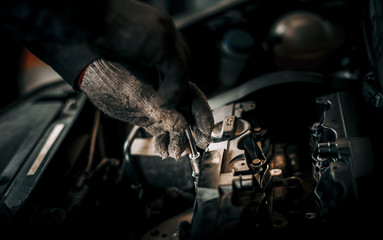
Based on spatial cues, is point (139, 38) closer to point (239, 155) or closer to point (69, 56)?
point (69, 56)

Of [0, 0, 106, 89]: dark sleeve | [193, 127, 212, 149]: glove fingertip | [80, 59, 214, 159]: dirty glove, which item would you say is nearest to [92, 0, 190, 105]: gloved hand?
[0, 0, 106, 89]: dark sleeve

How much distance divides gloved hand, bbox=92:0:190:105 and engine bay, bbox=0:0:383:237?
475mm

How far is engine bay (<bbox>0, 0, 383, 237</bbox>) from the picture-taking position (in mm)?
1014

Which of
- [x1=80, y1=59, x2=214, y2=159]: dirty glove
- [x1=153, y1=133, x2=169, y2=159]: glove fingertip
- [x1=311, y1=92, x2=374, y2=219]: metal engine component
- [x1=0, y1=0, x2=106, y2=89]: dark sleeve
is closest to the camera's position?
[x1=0, y1=0, x2=106, y2=89]: dark sleeve

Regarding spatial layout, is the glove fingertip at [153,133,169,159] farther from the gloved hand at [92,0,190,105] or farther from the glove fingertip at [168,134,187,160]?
the gloved hand at [92,0,190,105]

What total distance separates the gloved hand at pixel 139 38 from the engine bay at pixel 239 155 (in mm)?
475

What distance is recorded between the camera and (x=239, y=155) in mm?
1207

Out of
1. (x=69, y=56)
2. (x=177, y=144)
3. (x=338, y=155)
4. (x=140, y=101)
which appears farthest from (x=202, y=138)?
(x=69, y=56)

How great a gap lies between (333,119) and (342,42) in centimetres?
120

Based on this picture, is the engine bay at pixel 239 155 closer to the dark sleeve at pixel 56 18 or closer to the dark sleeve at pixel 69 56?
the dark sleeve at pixel 69 56

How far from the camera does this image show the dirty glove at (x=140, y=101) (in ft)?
3.88

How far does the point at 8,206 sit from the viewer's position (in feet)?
3.75

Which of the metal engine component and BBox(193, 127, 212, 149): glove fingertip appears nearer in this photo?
the metal engine component

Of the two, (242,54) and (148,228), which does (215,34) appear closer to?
(242,54)
